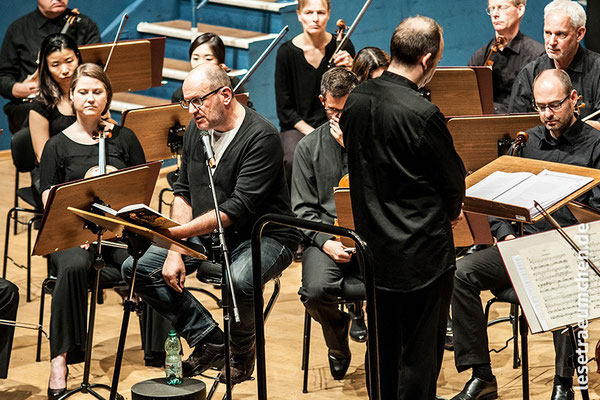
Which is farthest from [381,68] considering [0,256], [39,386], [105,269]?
[0,256]

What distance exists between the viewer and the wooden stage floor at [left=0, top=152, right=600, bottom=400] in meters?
3.78

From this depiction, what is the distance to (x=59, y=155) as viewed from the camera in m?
4.00

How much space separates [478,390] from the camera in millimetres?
3604

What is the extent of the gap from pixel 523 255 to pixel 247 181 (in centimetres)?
118

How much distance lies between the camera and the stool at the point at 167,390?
3.38 m

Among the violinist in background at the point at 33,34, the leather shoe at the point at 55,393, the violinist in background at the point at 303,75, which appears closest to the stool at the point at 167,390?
the leather shoe at the point at 55,393

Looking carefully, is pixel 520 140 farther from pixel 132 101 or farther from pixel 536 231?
pixel 132 101

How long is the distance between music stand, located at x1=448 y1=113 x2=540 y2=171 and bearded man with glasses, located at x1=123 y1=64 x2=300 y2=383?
0.86 metres

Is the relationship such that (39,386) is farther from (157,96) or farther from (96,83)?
(157,96)

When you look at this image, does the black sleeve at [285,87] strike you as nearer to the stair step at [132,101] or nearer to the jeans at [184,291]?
the stair step at [132,101]

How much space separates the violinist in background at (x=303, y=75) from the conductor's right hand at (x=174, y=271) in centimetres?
199

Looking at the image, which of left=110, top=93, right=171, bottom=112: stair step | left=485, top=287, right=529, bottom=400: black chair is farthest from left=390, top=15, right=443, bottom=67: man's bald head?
left=110, top=93, right=171, bottom=112: stair step

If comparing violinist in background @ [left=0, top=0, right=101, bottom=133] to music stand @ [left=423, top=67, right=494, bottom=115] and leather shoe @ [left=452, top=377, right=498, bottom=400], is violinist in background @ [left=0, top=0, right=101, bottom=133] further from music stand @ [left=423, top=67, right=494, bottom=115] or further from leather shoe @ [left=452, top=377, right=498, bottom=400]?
leather shoe @ [left=452, top=377, right=498, bottom=400]

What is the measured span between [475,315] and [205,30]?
4.35 metres
